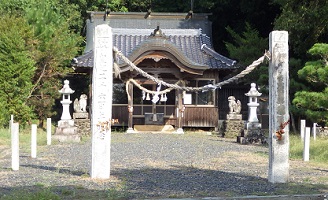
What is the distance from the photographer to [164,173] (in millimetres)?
10078

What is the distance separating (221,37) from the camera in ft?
102

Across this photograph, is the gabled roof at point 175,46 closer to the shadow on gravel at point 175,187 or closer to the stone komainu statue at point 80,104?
the stone komainu statue at point 80,104

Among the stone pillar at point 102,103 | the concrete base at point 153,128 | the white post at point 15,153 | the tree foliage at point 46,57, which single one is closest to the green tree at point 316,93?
the concrete base at point 153,128

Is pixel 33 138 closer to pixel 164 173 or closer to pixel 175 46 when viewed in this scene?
pixel 164 173

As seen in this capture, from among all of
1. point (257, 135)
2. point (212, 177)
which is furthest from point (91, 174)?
point (257, 135)

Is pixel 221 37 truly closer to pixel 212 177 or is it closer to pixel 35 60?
pixel 35 60

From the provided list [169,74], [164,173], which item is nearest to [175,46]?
[169,74]

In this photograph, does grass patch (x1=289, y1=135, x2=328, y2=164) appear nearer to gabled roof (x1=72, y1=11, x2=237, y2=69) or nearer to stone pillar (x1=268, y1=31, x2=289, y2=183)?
stone pillar (x1=268, y1=31, x2=289, y2=183)

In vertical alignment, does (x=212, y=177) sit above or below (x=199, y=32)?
below

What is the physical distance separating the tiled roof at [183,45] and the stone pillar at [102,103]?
12770 mm

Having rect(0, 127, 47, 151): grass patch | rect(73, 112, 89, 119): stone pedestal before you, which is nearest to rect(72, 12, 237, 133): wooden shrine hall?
rect(73, 112, 89, 119): stone pedestal

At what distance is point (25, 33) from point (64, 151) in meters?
8.51

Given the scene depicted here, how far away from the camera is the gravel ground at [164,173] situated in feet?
26.2

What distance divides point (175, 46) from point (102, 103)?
13302 millimetres
